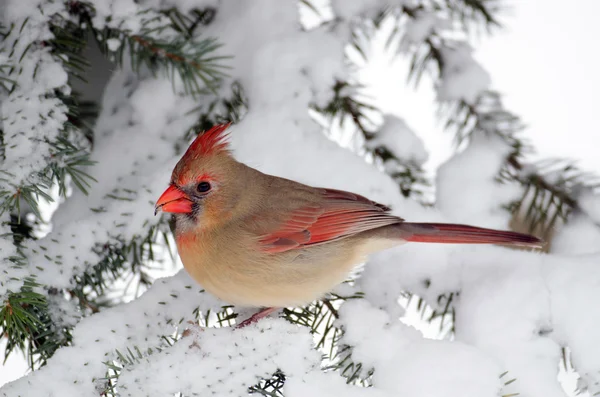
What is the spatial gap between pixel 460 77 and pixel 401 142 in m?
0.31

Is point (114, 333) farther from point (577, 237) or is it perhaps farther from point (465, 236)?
point (577, 237)

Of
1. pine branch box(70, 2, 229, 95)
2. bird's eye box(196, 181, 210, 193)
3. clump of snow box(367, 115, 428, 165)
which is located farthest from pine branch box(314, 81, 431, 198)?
bird's eye box(196, 181, 210, 193)

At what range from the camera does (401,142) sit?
2.24 meters

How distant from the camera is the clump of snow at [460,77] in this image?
2291 mm

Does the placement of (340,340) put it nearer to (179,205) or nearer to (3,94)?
(179,205)

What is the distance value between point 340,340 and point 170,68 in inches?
42.8

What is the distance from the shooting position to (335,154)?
2146 mm

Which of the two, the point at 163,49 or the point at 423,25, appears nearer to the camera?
the point at 163,49

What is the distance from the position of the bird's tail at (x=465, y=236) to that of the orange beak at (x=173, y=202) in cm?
63

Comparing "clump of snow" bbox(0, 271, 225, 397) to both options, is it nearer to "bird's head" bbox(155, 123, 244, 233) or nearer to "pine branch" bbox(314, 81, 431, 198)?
"bird's head" bbox(155, 123, 244, 233)

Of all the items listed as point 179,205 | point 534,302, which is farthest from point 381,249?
point 179,205

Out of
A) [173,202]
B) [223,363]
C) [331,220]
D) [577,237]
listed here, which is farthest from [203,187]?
[577,237]

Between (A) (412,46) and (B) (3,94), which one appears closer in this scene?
(B) (3,94)

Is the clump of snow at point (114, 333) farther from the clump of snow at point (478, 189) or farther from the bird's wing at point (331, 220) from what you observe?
the clump of snow at point (478, 189)
